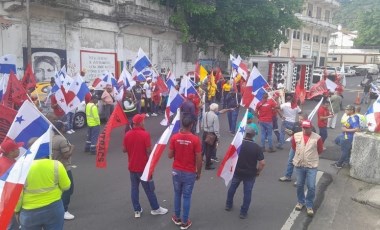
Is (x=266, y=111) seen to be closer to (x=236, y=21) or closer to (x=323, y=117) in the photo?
(x=323, y=117)

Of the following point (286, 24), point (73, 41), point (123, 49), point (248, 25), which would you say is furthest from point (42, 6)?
point (286, 24)

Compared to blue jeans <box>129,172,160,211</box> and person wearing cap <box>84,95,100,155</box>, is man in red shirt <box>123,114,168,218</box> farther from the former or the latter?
person wearing cap <box>84,95,100,155</box>

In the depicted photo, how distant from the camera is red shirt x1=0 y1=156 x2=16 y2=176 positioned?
422 cm

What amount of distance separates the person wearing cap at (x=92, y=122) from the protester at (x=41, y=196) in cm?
547

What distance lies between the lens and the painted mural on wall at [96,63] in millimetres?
19562

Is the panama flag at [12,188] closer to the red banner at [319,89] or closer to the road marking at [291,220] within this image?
the road marking at [291,220]

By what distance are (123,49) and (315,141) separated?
18.0m

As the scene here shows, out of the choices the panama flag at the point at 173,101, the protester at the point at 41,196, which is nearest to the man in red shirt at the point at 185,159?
the protester at the point at 41,196

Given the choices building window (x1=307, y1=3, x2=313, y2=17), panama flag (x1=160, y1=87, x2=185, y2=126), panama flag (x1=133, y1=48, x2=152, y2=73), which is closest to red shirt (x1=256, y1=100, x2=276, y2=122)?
panama flag (x1=160, y1=87, x2=185, y2=126)

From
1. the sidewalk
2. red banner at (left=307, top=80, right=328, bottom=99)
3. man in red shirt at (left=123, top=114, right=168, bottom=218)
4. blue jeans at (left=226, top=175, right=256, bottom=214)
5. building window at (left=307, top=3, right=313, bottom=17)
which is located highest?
building window at (left=307, top=3, right=313, bottom=17)

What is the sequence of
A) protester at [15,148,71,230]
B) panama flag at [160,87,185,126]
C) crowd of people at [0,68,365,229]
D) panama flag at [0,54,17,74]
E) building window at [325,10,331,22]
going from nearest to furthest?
1. protester at [15,148,71,230]
2. crowd of people at [0,68,365,229]
3. panama flag at [160,87,185,126]
4. panama flag at [0,54,17,74]
5. building window at [325,10,331,22]

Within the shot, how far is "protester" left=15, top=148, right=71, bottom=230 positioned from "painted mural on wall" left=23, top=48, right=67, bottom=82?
13.6 metres

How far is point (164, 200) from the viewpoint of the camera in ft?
22.1

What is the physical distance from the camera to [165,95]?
1609 cm
